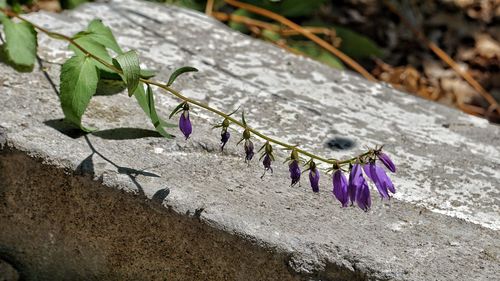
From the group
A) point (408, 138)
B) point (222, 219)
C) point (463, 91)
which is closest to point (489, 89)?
point (463, 91)

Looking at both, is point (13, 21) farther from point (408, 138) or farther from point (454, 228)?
point (454, 228)

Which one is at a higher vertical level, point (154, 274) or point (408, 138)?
point (408, 138)

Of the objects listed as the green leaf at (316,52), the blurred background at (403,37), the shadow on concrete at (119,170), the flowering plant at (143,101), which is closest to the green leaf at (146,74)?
the flowering plant at (143,101)

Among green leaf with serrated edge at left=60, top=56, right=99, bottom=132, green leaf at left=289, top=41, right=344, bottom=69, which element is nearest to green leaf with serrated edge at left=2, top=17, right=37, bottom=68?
→ green leaf with serrated edge at left=60, top=56, right=99, bottom=132

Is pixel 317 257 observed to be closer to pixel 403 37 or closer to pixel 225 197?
pixel 225 197

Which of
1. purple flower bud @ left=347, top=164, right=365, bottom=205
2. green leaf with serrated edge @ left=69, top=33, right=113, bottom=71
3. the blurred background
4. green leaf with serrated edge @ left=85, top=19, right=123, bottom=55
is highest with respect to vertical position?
purple flower bud @ left=347, top=164, right=365, bottom=205

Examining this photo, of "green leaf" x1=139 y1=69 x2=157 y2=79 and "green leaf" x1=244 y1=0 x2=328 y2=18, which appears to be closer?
"green leaf" x1=139 y1=69 x2=157 y2=79

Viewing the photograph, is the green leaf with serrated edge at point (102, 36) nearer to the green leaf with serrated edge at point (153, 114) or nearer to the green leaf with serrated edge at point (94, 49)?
the green leaf with serrated edge at point (94, 49)

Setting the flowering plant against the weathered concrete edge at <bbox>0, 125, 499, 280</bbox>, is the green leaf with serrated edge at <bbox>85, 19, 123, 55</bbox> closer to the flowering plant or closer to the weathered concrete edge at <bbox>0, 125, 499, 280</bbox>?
the flowering plant
